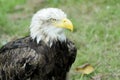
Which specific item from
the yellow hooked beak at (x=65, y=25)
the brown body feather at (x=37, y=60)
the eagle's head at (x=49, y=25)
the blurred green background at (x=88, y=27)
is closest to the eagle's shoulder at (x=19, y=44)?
the brown body feather at (x=37, y=60)

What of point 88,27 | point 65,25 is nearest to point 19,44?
point 65,25

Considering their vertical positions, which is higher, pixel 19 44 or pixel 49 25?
pixel 49 25

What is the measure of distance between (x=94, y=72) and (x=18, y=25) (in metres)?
3.02

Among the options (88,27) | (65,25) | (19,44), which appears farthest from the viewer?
(88,27)

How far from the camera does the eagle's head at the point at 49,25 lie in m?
7.30

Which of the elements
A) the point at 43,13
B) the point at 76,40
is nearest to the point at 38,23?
the point at 43,13

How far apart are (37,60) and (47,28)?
457mm

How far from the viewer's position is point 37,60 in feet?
23.8

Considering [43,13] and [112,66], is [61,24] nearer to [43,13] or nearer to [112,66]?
[43,13]

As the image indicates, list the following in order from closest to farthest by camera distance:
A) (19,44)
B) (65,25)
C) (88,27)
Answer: (65,25)
(19,44)
(88,27)

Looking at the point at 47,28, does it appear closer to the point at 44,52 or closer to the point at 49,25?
the point at 49,25

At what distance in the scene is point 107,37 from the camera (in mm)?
10156

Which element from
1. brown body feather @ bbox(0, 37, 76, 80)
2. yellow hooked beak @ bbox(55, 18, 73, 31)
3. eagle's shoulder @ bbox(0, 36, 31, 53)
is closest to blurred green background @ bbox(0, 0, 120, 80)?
brown body feather @ bbox(0, 37, 76, 80)

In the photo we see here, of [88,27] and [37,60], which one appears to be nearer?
[37,60]
